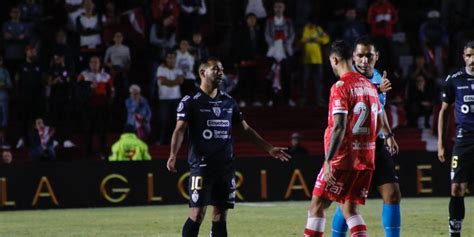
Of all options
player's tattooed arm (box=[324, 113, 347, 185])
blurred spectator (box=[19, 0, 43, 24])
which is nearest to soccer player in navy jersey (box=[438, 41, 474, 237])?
player's tattooed arm (box=[324, 113, 347, 185])

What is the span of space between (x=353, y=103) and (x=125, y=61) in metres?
14.5

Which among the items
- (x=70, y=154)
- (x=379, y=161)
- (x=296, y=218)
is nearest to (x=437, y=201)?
(x=296, y=218)

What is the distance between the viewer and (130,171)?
21.0 m

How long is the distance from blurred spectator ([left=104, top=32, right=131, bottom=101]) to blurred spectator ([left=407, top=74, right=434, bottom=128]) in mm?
6150

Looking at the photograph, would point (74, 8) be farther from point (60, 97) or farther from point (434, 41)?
point (434, 41)

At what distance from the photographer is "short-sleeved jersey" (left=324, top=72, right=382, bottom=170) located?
1020cm

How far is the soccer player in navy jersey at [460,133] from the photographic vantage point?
1277 cm

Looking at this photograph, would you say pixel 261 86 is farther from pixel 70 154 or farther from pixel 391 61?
pixel 70 154

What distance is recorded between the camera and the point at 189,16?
24922mm

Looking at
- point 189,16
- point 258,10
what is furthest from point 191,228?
point 258,10

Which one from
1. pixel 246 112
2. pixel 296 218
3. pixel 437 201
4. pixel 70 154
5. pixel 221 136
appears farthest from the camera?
pixel 246 112

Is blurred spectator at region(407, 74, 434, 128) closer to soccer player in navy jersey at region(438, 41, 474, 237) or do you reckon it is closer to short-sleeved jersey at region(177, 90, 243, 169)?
soccer player in navy jersey at region(438, 41, 474, 237)

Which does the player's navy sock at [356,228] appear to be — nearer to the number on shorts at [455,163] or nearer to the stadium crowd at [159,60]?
the number on shorts at [455,163]

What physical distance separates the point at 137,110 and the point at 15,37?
3.01 metres
